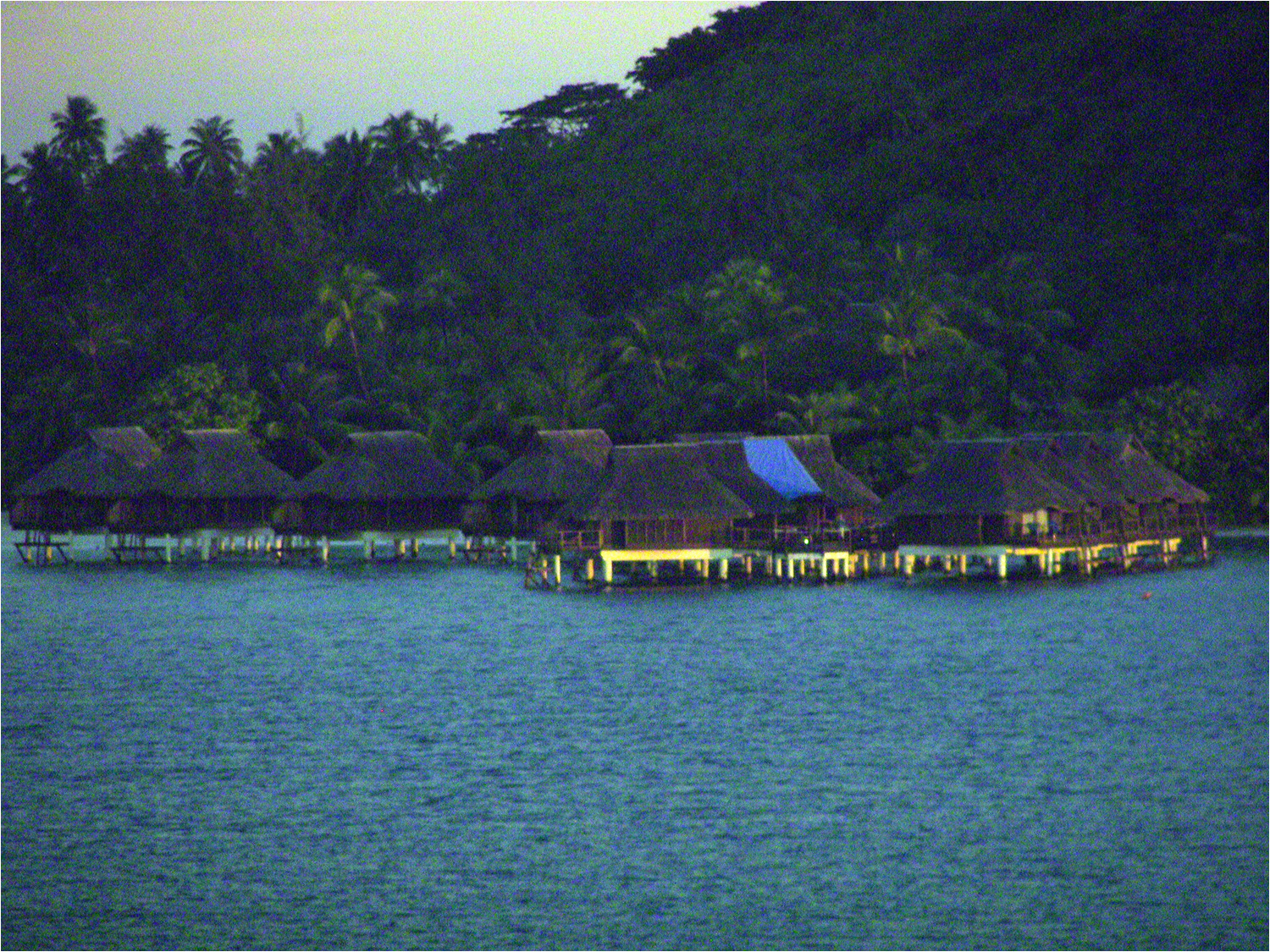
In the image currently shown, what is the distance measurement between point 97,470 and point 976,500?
3736 cm

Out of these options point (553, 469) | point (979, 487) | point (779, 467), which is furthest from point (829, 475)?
point (553, 469)

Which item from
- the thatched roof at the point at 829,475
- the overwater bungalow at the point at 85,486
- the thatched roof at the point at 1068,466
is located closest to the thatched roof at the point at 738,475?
the thatched roof at the point at 829,475

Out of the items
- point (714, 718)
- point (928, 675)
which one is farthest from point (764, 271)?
point (714, 718)

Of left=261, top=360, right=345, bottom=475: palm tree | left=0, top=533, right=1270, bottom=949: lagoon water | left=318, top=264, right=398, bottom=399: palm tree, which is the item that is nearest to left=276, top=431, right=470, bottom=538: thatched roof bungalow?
left=261, top=360, right=345, bottom=475: palm tree

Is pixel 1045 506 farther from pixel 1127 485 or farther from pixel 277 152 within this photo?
pixel 277 152

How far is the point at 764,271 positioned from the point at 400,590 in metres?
28.3

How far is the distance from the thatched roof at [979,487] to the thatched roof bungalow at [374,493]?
20514 mm

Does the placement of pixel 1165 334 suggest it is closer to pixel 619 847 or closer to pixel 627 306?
pixel 627 306

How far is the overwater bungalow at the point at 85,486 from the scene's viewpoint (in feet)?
268

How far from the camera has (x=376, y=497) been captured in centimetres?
7738

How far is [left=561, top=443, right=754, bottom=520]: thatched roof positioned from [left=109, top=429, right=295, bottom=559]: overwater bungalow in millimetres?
19002

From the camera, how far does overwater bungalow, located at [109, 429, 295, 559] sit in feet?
262

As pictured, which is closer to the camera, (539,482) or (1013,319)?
(539,482)

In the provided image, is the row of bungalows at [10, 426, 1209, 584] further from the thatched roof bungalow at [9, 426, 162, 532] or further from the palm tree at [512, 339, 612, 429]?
the palm tree at [512, 339, 612, 429]
